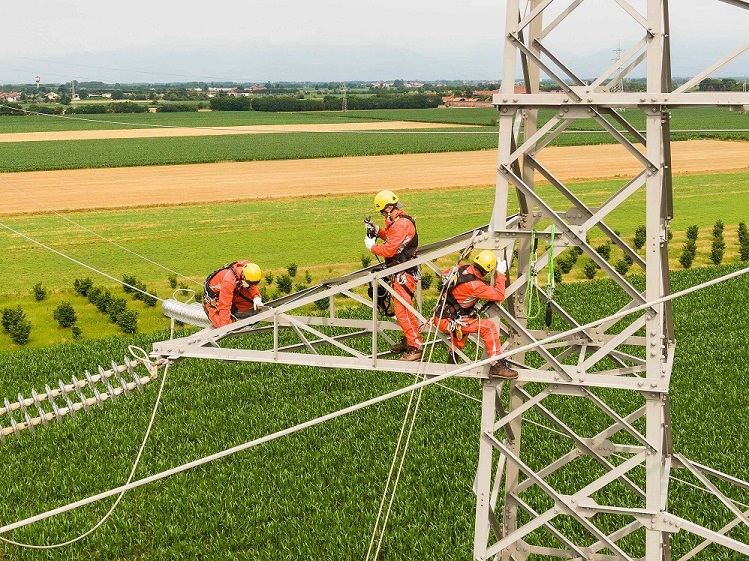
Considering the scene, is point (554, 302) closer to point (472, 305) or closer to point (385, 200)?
point (472, 305)

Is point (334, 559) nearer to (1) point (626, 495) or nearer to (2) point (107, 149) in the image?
(1) point (626, 495)

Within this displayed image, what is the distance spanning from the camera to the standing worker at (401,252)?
40.1 ft

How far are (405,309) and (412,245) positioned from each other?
88cm

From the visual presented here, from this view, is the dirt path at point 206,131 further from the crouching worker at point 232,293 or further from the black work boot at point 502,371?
the black work boot at point 502,371

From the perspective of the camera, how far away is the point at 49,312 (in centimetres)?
3372

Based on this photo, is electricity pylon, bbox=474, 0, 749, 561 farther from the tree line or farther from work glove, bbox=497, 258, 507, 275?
the tree line

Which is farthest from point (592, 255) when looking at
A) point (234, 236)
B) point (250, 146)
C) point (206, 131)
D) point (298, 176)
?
point (206, 131)

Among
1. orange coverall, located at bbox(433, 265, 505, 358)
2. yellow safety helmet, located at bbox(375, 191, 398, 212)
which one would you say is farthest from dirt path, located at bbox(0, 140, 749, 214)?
orange coverall, located at bbox(433, 265, 505, 358)

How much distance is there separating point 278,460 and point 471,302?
31.8 feet

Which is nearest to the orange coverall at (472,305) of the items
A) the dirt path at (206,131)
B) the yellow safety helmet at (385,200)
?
the yellow safety helmet at (385,200)

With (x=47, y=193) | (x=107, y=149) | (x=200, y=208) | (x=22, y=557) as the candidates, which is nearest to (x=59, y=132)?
(x=107, y=149)

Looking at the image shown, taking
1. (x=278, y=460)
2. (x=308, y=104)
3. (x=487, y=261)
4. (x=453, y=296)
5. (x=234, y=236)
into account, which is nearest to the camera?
(x=487, y=261)

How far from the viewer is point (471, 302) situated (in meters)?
11.2

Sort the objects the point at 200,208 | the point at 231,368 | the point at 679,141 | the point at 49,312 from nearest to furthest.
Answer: the point at 231,368
the point at 49,312
the point at 200,208
the point at 679,141
